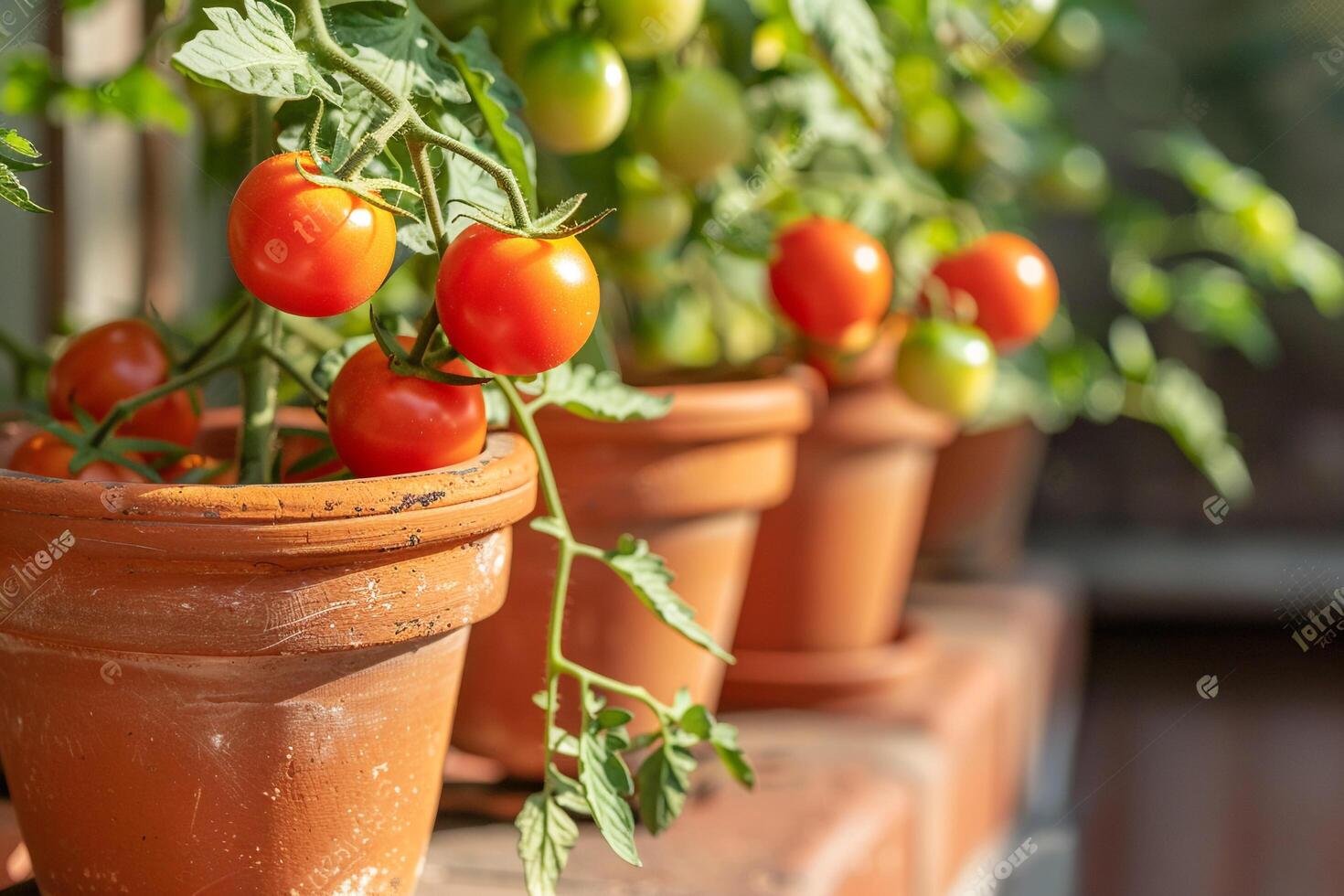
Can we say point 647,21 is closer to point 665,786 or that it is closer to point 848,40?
point 848,40

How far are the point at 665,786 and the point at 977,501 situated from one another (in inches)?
35.2

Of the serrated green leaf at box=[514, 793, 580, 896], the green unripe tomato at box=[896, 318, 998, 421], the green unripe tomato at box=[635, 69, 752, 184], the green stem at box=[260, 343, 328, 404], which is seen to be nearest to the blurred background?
the green unripe tomato at box=[896, 318, 998, 421]

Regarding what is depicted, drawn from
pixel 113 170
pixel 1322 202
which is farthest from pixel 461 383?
pixel 1322 202

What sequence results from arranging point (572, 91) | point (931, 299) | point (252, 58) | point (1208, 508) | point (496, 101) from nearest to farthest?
point (252, 58) → point (496, 101) → point (572, 91) → point (931, 299) → point (1208, 508)

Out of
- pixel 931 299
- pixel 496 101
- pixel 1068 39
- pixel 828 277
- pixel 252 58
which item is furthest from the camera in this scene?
pixel 1068 39

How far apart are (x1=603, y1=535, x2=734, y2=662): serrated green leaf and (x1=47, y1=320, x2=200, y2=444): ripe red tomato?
0.20 m

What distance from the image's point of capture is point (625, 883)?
656 millimetres

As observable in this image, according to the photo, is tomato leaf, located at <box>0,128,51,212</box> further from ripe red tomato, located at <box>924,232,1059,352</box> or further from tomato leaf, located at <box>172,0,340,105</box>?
ripe red tomato, located at <box>924,232,1059,352</box>

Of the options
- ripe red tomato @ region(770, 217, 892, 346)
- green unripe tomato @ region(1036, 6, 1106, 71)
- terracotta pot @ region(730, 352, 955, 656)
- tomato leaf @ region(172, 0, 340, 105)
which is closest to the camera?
tomato leaf @ region(172, 0, 340, 105)

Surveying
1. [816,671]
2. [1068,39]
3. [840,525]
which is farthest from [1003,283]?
[1068,39]

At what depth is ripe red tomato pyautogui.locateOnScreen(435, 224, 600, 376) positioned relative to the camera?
437 millimetres

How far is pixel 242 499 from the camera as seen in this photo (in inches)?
17.6

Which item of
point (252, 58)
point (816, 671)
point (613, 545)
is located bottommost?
point (816, 671)

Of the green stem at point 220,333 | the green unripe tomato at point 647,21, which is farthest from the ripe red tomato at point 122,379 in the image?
the green unripe tomato at point 647,21
